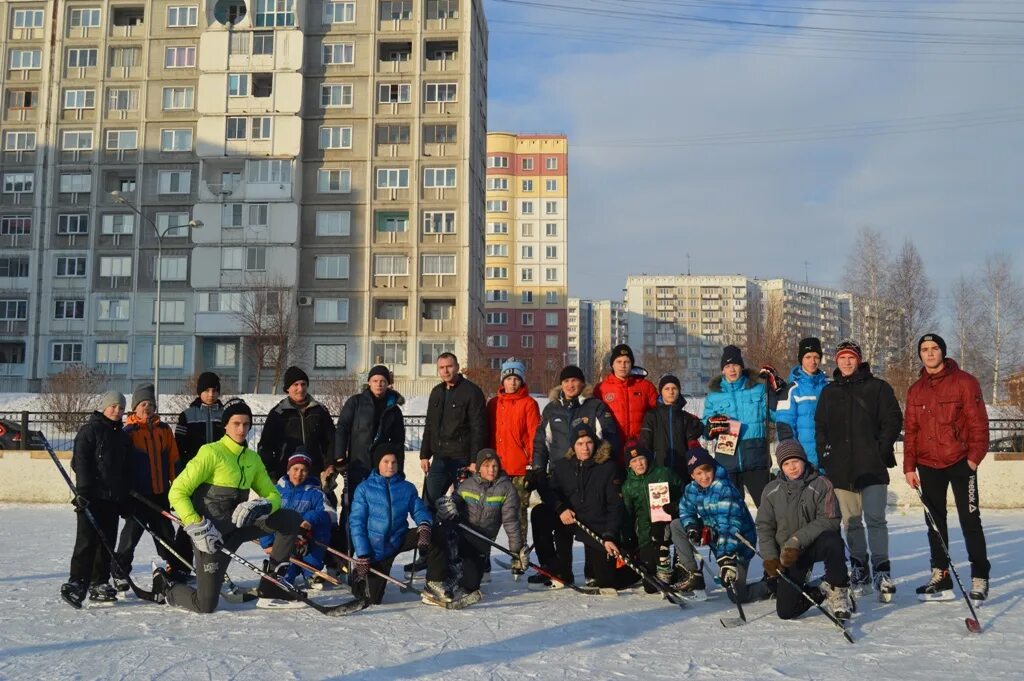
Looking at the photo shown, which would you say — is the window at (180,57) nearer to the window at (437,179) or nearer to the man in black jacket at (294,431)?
the window at (437,179)

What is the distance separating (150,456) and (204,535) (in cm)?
140

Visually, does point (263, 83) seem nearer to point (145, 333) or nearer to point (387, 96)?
point (387, 96)

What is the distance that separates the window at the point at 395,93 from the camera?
47.2 metres

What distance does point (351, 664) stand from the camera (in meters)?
5.20

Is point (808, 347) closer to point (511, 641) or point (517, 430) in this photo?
point (517, 430)

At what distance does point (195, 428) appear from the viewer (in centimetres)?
831

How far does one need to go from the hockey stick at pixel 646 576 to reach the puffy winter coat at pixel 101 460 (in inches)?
140

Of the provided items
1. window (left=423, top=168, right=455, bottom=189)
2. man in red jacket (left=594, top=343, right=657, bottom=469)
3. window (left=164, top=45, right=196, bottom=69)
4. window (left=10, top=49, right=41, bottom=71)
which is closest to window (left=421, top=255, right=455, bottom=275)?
window (left=423, top=168, right=455, bottom=189)

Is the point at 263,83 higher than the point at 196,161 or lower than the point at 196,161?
higher

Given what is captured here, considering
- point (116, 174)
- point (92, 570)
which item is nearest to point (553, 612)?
point (92, 570)

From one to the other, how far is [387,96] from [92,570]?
141ft

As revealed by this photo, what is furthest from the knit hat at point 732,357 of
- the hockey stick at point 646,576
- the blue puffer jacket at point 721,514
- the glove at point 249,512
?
the glove at point 249,512

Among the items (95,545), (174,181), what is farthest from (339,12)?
(95,545)

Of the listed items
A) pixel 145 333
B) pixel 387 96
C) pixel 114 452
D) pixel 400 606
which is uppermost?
pixel 387 96
